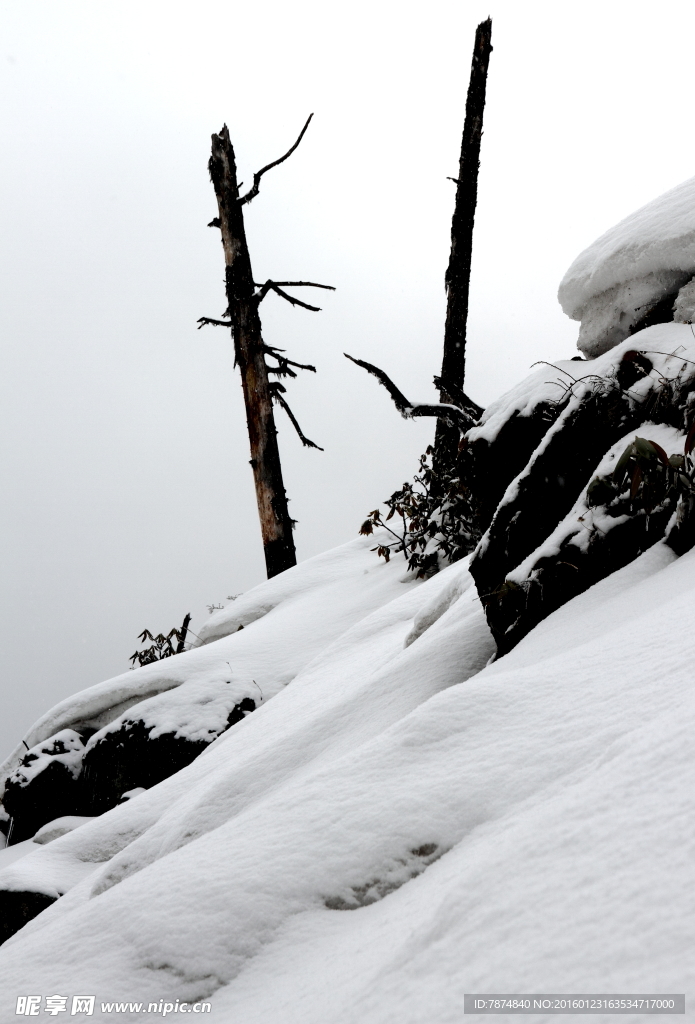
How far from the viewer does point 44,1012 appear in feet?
4.73

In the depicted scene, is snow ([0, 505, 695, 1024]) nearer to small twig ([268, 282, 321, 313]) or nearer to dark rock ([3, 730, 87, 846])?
dark rock ([3, 730, 87, 846])

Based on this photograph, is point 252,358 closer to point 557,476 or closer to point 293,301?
point 293,301

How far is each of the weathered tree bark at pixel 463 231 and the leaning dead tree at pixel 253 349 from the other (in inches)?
74.8

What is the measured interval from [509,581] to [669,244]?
162 cm

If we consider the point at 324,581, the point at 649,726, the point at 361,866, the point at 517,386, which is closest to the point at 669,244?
the point at 517,386

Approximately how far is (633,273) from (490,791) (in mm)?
2650

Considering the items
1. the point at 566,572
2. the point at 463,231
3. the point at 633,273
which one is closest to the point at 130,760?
the point at 566,572

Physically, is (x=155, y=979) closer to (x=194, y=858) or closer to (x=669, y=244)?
(x=194, y=858)

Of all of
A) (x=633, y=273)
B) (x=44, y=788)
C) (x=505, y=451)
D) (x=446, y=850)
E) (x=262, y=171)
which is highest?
(x=262, y=171)

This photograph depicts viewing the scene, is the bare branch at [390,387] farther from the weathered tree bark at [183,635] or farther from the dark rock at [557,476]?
the weathered tree bark at [183,635]

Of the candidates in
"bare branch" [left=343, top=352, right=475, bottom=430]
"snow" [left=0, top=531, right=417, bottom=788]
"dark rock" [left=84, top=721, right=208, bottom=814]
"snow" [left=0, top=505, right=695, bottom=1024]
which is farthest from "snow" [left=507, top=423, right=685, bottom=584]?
"dark rock" [left=84, top=721, right=208, bottom=814]

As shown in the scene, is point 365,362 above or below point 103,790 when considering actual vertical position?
above

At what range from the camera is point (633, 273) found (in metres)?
3.22

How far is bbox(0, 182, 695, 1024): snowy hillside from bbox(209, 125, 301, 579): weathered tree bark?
450 cm
